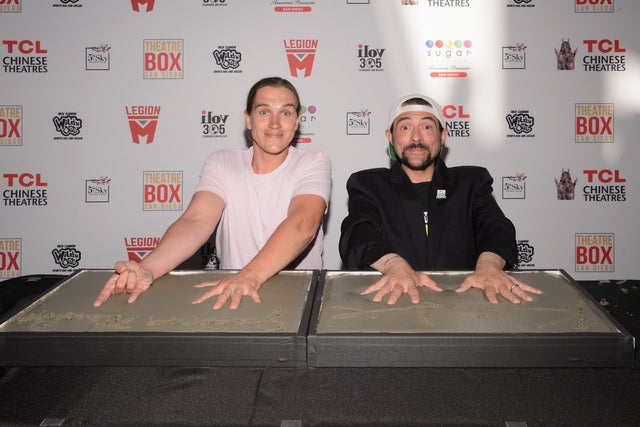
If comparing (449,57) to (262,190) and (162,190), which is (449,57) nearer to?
(262,190)

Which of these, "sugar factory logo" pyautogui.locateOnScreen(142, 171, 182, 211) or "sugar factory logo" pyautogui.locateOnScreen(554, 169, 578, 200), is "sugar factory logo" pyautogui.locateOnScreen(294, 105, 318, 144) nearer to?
"sugar factory logo" pyautogui.locateOnScreen(142, 171, 182, 211)

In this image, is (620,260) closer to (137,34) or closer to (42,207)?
(137,34)

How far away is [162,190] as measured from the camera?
3482mm

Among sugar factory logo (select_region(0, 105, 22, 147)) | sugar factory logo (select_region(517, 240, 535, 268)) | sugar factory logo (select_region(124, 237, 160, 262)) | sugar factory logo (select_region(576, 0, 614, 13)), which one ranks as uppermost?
sugar factory logo (select_region(576, 0, 614, 13))

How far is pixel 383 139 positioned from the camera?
343cm

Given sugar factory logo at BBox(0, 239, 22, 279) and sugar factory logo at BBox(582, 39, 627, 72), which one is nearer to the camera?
sugar factory logo at BBox(582, 39, 627, 72)

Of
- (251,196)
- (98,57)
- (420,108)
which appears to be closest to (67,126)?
(98,57)

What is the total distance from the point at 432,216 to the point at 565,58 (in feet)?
6.93

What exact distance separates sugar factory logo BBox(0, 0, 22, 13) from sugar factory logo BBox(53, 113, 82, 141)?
0.73m

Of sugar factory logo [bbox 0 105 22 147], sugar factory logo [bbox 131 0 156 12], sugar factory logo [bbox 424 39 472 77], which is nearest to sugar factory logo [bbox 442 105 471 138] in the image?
sugar factory logo [bbox 424 39 472 77]

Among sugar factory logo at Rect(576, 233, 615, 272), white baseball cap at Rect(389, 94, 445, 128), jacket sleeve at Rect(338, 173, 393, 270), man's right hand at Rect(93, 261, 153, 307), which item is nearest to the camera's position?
man's right hand at Rect(93, 261, 153, 307)

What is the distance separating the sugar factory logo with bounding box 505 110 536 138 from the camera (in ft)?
11.2

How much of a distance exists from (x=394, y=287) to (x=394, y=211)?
698mm

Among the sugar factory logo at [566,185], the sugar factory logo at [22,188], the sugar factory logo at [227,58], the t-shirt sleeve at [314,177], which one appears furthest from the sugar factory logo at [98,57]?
the sugar factory logo at [566,185]
